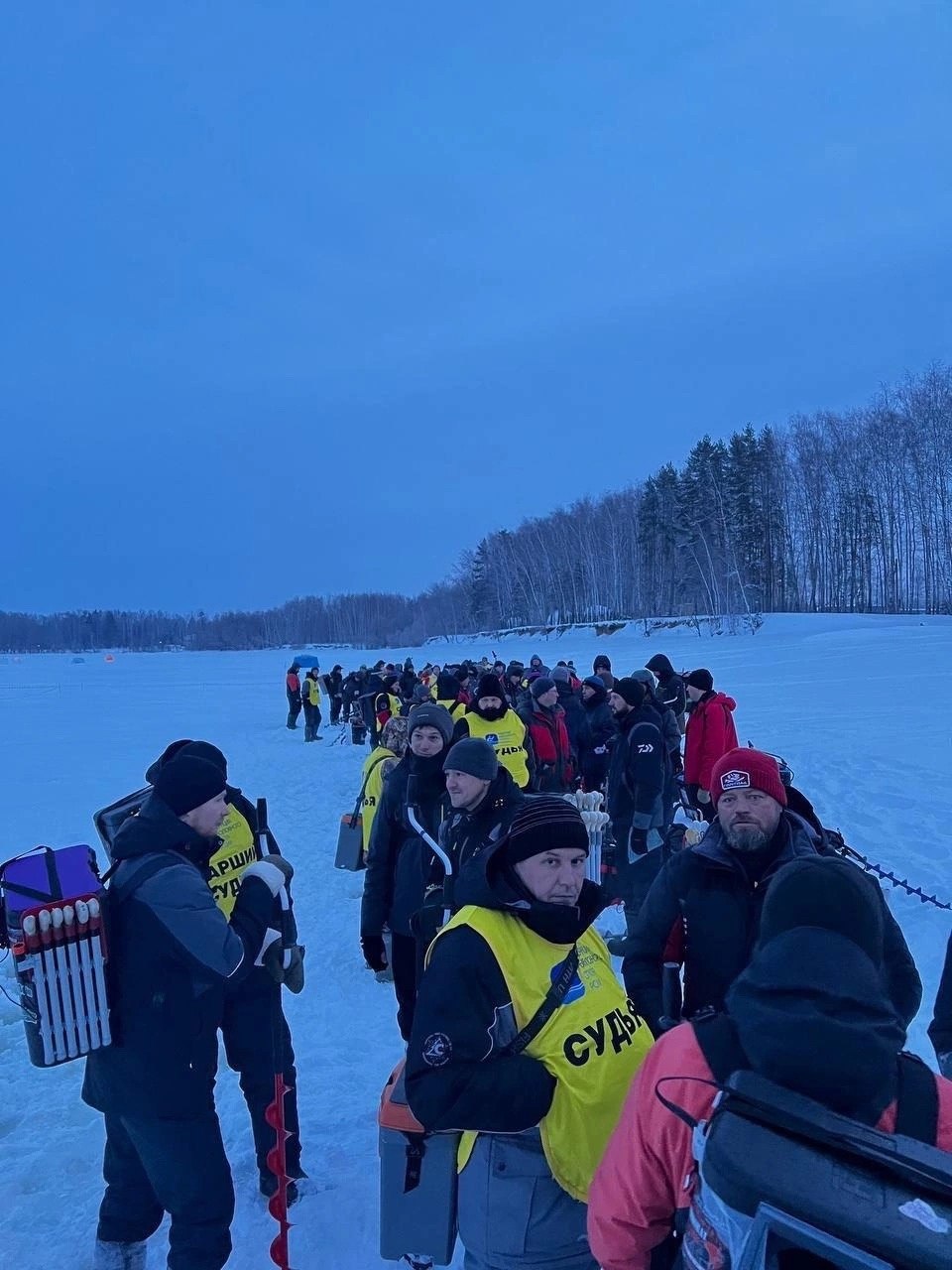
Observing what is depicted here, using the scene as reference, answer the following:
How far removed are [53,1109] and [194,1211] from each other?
2.02 m

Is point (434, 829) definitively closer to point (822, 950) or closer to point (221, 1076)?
point (221, 1076)

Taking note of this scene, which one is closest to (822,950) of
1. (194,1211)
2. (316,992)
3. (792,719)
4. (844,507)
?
(194,1211)

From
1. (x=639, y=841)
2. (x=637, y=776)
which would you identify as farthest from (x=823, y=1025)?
(x=639, y=841)

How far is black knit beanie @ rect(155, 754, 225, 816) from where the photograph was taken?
2551mm

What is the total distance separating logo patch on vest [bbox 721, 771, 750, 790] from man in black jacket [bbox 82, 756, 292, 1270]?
5.68ft

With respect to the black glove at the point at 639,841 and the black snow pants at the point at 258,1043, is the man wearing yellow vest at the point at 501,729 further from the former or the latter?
the black snow pants at the point at 258,1043

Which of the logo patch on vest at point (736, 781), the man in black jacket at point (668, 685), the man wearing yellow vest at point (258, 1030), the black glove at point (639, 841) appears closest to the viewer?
the logo patch on vest at point (736, 781)

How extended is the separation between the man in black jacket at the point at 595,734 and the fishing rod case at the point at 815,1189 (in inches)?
295

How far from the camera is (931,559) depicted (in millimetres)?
42438

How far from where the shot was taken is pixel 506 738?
651 centimetres

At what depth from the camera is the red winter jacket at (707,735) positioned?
649cm

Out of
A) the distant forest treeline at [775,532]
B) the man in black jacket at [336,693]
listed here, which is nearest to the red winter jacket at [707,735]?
the man in black jacket at [336,693]

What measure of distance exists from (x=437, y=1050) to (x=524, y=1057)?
21 centimetres

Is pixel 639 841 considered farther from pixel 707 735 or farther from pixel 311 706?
pixel 311 706
